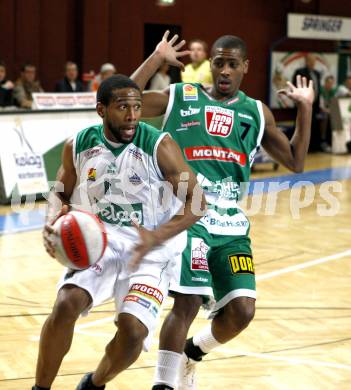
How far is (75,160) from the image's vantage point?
199 inches

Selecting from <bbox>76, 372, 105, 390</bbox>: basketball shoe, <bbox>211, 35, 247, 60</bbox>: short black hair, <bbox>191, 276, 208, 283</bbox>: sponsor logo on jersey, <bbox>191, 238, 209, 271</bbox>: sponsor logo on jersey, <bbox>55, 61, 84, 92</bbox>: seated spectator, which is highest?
<bbox>211, 35, 247, 60</bbox>: short black hair

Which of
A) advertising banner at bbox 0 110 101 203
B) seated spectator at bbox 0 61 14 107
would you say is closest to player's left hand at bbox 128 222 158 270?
advertising banner at bbox 0 110 101 203

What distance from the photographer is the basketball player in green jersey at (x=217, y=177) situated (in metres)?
5.32

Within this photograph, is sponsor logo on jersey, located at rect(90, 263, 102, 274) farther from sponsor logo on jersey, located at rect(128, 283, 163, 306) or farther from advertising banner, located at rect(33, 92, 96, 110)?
advertising banner, located at rect(33, 92, 96, 110)

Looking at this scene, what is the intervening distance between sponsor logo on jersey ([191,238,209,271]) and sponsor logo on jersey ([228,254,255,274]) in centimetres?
17

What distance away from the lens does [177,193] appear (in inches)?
193

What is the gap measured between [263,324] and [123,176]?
106 inches

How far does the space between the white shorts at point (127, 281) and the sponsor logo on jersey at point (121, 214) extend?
0.30 feet

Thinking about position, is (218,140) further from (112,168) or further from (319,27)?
(319,27)

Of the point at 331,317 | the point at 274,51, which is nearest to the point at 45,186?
the point at 331,317

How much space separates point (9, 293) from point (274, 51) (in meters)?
15.2

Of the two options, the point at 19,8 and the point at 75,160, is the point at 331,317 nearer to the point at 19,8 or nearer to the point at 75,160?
the point at 75,160

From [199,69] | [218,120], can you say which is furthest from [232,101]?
[199,69]

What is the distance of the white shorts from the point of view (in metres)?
4.80
